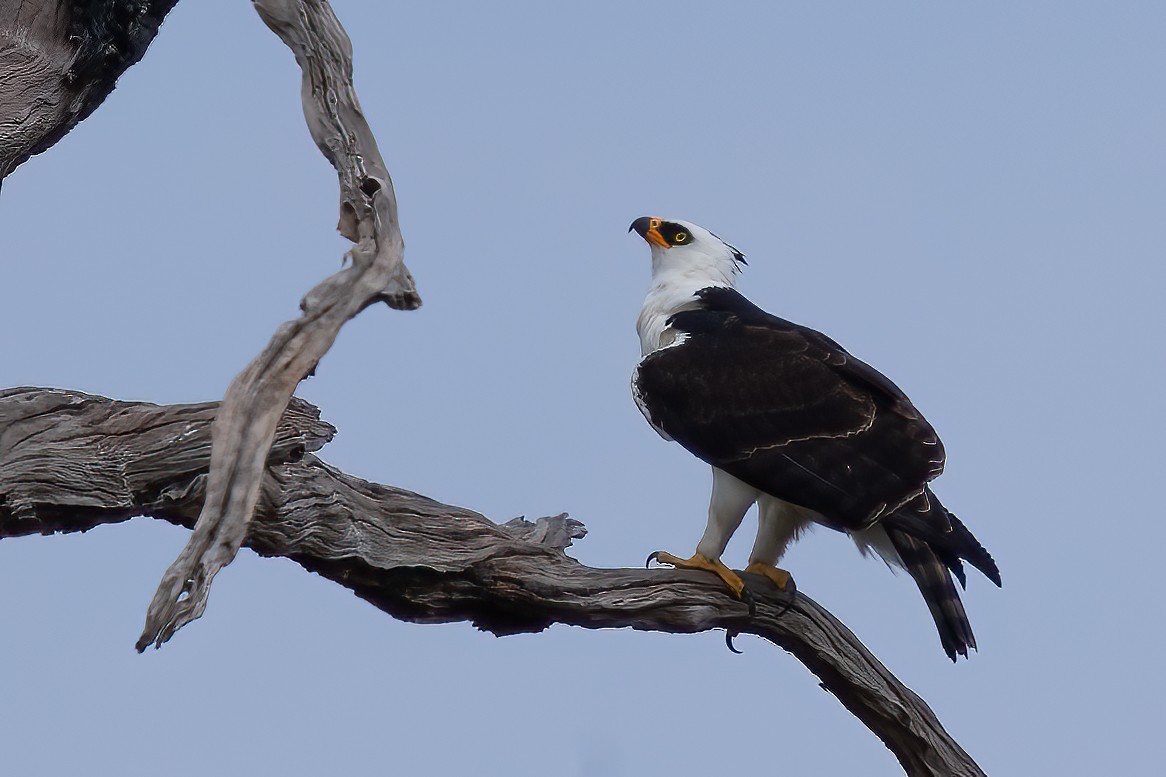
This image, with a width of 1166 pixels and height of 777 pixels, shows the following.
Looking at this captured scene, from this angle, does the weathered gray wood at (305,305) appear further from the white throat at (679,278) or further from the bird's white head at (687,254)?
the bird's white head at (687,254)

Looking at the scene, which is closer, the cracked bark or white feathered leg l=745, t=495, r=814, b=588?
the cracked bark

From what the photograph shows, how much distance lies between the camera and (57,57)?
5867 mm

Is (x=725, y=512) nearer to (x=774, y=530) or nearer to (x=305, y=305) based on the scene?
(x=774, y=530)

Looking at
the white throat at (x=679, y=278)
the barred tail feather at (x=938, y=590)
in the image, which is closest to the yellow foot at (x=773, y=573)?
the barred tail feather at (x=938, y=590)

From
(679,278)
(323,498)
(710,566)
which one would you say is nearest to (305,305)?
(323,498)

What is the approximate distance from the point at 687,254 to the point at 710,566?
2027 millimetres

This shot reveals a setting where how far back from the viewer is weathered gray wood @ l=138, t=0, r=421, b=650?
13.7 ft

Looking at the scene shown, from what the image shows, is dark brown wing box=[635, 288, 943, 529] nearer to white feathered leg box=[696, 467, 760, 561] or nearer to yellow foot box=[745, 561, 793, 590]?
white feathered leg box=[696, 467, 760, 561]

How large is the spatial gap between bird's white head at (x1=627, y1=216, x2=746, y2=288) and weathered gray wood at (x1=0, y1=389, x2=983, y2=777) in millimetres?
1918

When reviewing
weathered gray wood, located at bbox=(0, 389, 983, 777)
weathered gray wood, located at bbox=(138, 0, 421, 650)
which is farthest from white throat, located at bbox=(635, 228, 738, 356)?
weathered gray wood, located at bbox=(138, 0, 421, 650)

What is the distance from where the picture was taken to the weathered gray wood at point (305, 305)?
418 cm

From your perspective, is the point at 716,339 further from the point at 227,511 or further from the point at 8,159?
the point at 8,159

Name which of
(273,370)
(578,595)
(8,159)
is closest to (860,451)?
(578,595)

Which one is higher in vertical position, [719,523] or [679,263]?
[679,263]
